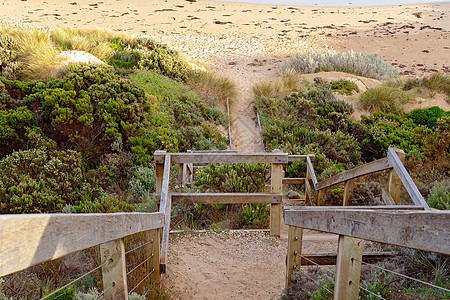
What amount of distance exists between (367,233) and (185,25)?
22.7 metres

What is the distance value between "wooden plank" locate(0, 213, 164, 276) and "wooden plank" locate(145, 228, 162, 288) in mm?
1882

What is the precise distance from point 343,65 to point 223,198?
13.0m

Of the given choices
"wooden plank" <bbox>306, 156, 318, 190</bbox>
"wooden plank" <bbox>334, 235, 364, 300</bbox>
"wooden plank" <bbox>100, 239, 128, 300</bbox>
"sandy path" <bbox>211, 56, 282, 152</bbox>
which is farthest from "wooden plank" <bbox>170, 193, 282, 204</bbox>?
"sandy path" <bbox>211, 56, 282, 152</bbox>

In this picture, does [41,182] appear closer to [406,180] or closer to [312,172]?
[312,172]

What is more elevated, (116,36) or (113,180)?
(116,36)

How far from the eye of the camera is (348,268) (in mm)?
2121

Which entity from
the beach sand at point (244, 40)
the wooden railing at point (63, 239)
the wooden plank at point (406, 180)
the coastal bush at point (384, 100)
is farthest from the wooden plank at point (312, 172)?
the coastal bush at point (384, 100)

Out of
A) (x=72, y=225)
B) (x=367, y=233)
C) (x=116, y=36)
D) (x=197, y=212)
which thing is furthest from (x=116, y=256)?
(x=116, y=36)

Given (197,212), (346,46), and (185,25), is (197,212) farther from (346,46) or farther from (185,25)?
(185,25)

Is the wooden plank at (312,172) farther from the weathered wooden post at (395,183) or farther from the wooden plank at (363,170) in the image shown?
the weathered wooden post at (395,183)

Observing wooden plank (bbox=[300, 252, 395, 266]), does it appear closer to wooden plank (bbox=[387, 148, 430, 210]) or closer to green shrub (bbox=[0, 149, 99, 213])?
wooden plank (bbox=[387, 148, 430, 210])

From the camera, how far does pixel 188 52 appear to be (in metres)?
18.0

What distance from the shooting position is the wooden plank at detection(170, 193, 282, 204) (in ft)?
17.2

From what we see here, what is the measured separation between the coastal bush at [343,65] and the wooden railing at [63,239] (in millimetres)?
14475
